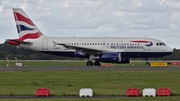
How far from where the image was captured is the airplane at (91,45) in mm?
64562

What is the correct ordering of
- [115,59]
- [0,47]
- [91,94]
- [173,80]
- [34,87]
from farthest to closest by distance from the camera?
[0,47] → [115,59] → [173,80] → [34,87] → [91,94]

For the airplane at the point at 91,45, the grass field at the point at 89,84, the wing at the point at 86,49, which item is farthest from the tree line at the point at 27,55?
the grass field at the point at 89,84

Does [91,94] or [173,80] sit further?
[173,80]

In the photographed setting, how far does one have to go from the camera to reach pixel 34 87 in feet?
111

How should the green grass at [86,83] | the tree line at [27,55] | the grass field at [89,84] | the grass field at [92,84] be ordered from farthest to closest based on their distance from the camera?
the tree line at [27,55], the green grass at [86,83], the grass field at [89,84], the grass field at [92,84]

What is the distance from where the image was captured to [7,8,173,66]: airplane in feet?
212

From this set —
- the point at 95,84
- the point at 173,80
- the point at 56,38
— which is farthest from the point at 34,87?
the point at 56,38

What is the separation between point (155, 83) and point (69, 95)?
30.3ft

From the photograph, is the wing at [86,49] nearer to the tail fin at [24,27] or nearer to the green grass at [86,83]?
the tail fin at [24,27]

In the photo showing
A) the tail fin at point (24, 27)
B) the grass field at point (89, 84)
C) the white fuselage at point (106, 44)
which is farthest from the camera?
the tail fin at point (24, 27)

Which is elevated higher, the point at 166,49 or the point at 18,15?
the point at 18,15

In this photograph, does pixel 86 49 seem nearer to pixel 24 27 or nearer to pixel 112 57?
pixel 112 57

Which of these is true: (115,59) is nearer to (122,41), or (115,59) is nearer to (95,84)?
(122,41)

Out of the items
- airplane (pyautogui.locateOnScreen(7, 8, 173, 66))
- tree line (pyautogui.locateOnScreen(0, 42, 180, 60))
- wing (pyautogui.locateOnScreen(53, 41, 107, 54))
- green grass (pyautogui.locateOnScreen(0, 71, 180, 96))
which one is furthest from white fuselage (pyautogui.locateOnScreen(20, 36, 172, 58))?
tree line (pyautogui.locateOnScreen(0, 42, 180, 60))
